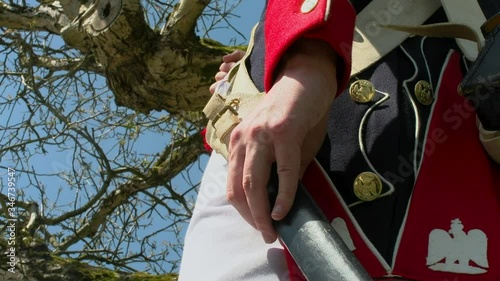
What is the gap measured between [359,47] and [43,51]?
3308mm

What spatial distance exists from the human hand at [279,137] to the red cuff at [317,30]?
3cm

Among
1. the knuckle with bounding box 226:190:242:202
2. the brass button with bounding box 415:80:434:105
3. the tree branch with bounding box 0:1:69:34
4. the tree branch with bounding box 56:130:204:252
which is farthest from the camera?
the tree branch with bounding box 56:130:204:252

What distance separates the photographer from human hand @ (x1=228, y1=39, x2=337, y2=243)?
3.70 feet

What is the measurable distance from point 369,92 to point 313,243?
0.33 meters

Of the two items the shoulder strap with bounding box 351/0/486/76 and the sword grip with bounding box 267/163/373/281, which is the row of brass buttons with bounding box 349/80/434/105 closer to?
the shoulder strap with bounding box 351/0/486/76

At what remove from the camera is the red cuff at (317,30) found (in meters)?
1.22

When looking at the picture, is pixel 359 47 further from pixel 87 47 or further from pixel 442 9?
pixel 87 47

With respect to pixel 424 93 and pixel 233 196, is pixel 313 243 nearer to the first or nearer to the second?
pixel 233 196

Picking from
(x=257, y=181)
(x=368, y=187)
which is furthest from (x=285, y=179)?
(x=368, y=187)

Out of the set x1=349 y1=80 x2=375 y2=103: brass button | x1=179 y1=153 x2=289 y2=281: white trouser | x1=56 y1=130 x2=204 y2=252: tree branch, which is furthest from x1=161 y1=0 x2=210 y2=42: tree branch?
x1=349 y1=80 x2=375 y2=103: brass button

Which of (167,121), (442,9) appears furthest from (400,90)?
(167,121)

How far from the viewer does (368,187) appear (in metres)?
1.22

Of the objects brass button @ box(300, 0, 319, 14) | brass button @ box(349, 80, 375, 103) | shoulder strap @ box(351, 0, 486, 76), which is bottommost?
brass button @ box(349, 80, 375, 103)

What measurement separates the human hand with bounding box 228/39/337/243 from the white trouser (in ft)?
0.27
